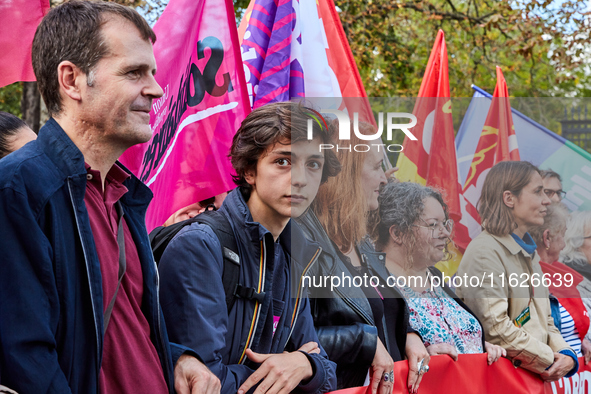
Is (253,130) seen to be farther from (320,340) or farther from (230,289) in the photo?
(320,340)

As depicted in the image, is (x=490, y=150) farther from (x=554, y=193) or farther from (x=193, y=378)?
(x=193, y=378)

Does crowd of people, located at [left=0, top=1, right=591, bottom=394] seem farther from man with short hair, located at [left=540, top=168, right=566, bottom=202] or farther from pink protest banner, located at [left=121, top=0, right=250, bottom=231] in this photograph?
pink protest banner, located at [left=121, top=0, right=250, bottom=231]

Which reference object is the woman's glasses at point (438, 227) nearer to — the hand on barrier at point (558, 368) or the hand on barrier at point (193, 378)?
the hand on barrier at point (558, 368)

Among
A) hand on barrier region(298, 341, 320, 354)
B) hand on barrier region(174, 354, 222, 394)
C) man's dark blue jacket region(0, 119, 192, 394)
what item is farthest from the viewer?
hand on barrier region(298, 341, 320, 354)

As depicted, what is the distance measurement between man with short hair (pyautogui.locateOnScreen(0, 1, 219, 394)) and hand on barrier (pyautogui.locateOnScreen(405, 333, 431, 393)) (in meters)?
1.39

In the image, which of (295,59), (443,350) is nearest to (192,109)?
(295,59)

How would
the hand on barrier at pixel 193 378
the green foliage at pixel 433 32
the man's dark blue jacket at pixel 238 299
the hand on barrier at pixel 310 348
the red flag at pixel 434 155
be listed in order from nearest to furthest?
the hand on barrier at pixel 193 378, the man's dark blue jacket at pixel 238 299, the hand on barrier at pixel 310 348, the red flag at pixel 434 155, the green foliage at pixel 433 32

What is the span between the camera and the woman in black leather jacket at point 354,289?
2746mm

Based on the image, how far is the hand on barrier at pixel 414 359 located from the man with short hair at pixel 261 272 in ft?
2.33

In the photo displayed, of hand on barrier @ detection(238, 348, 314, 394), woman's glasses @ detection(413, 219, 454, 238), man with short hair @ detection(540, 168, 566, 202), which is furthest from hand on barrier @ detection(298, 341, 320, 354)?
man with short hair @ detection(540, 168, 566, 202)

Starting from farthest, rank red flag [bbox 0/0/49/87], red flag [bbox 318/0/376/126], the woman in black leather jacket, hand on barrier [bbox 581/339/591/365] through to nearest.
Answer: hand on barrier [bbox 581/339/591/365] → red flag [bbox 318/0/376/126] → red flag [bbox 0/0/49/87] → the woman in black leather jacket

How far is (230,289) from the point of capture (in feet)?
7.29

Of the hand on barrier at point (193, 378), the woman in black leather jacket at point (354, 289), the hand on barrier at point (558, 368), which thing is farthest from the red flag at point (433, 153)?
the hand on barrier at point (193, 378)

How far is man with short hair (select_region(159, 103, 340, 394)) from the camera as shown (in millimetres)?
2119
